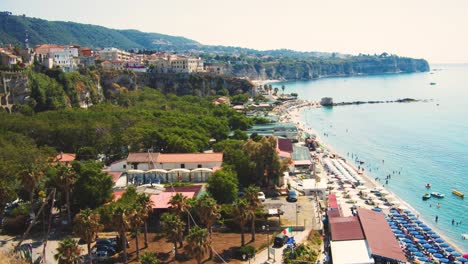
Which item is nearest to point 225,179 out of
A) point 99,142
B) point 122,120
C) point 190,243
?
point 190,243

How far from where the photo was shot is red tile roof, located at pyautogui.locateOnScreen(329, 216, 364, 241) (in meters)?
36.0

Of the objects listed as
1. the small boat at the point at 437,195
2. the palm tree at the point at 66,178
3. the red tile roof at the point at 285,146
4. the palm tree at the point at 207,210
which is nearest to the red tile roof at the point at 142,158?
the palm tree at the point at 66,178

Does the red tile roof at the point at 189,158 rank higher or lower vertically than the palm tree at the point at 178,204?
lower

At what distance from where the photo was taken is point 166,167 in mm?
53281

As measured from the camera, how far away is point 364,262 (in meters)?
32.1

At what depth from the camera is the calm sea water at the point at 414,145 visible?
53125 mm

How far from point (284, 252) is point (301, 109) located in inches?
4294

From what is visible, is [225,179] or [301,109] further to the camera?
[301,109]

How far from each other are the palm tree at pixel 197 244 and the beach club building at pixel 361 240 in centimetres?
1015

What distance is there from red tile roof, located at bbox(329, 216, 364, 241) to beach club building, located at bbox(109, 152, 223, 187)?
1664 cm

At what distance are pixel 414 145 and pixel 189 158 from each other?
51.4 metres

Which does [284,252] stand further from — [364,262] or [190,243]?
[190,243]

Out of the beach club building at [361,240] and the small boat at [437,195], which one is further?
the small boat at [437,195]

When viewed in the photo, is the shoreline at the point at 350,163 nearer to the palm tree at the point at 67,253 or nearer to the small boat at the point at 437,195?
the small boat at the point at 437,195
